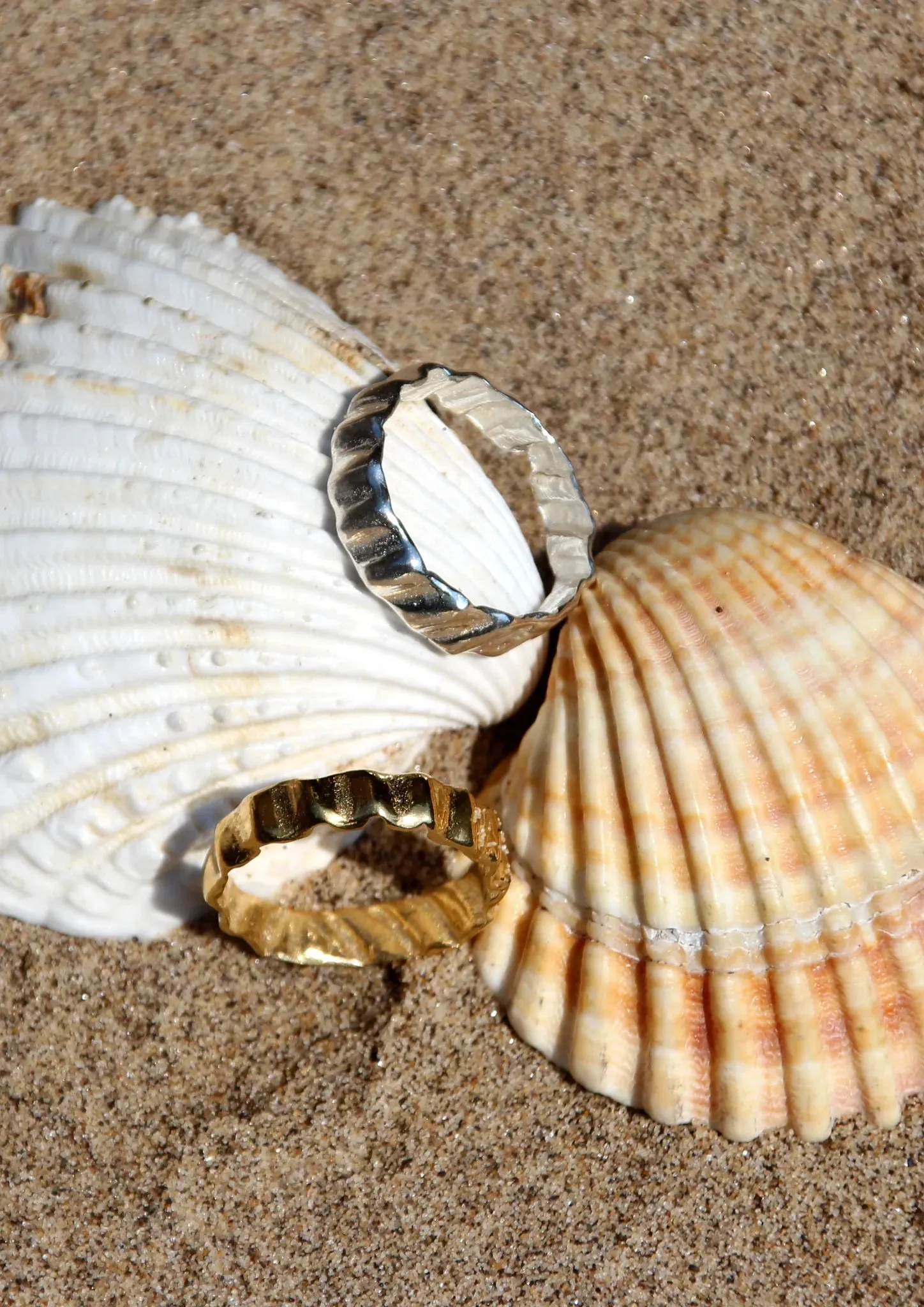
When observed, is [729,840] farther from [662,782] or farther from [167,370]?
[167,370]

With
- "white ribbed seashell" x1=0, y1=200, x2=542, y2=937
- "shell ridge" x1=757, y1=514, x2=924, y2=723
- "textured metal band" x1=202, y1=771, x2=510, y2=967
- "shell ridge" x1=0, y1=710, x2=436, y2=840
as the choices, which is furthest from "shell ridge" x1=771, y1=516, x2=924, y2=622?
"shell ridge" x1=0, y1=710, x2=436, y2=840

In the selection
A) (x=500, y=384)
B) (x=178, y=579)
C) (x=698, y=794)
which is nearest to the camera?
(x=178, y=579)

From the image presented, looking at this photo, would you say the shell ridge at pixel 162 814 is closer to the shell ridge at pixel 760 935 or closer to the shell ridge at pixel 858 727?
the shell ridge at pixel 760 935

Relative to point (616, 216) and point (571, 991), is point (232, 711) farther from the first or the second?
point (616, 216)

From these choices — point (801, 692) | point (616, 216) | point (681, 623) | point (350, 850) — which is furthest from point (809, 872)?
point (616, 216)

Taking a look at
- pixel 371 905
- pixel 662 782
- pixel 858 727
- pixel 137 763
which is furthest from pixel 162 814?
pixel 858 727

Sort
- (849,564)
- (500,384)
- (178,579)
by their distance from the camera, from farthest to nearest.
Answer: (500,384) → (849,564) → (178,579)

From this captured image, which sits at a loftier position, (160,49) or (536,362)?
(160,49)
